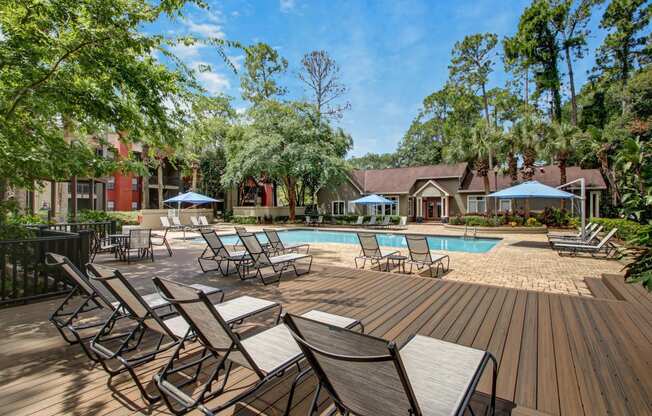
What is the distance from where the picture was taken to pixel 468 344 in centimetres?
339

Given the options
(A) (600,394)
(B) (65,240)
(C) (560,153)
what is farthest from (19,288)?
(C) (560,153)

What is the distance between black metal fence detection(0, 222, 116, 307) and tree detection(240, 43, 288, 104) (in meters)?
25.9

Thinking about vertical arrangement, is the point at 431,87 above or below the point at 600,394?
above

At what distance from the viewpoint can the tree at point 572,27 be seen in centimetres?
2628

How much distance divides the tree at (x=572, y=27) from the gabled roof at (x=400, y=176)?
33.8 ft

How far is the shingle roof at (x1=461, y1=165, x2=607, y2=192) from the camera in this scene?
943 inches

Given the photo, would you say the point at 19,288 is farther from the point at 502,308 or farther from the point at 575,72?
the point at 575,72

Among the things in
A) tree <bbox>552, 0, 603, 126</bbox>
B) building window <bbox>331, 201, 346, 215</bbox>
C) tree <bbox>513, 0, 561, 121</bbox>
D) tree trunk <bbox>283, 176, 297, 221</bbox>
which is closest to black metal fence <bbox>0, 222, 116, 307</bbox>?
tree trunk <bbox>283, 176, 297, 221</bbox>

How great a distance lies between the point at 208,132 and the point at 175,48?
7.44 ft

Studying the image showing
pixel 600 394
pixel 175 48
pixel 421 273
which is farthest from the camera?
pixel 421 273

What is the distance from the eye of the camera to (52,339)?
350 centimetres

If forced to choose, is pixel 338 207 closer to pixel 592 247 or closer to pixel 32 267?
pixel 592 247

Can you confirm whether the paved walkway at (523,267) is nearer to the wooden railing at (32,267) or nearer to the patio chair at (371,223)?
the wooden railing at (32,267)

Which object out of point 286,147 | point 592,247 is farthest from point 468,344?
point 286,147
